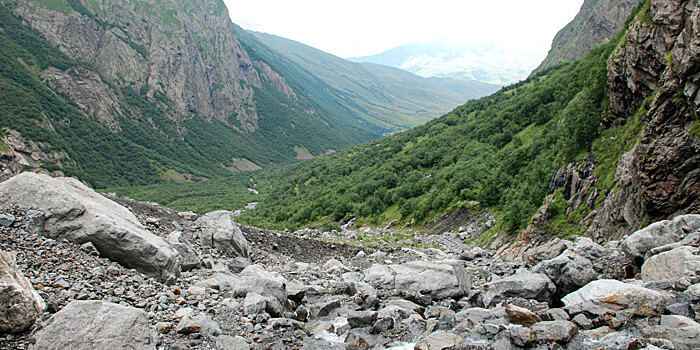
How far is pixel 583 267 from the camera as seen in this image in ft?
42.7

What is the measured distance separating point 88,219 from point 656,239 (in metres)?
18.7

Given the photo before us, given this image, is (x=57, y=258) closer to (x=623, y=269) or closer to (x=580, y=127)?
(x=623, y=269)

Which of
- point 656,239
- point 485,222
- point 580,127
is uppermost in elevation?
point 580,127

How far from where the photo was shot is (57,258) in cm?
1062

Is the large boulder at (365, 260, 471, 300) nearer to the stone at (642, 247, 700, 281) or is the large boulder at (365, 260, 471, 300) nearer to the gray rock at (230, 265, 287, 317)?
the gray rock at (230, 265, 287, 317)

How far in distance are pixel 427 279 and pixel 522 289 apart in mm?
3995

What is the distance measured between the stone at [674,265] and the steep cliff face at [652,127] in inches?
188

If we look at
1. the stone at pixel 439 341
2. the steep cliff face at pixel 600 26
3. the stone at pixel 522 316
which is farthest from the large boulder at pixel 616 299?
the steep cliff face at pixel 600 26

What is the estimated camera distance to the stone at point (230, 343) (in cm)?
943

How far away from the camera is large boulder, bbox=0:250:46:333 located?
7.59 metres

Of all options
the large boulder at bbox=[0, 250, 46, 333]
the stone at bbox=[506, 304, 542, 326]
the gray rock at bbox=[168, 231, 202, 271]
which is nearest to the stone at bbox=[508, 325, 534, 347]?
the stone at bbox=[506, 304, 542, 326]

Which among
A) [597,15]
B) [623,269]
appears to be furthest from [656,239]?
[597,15]

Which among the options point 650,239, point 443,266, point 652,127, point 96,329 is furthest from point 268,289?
point 652,127

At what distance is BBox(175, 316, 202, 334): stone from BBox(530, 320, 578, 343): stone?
27.1 feet
